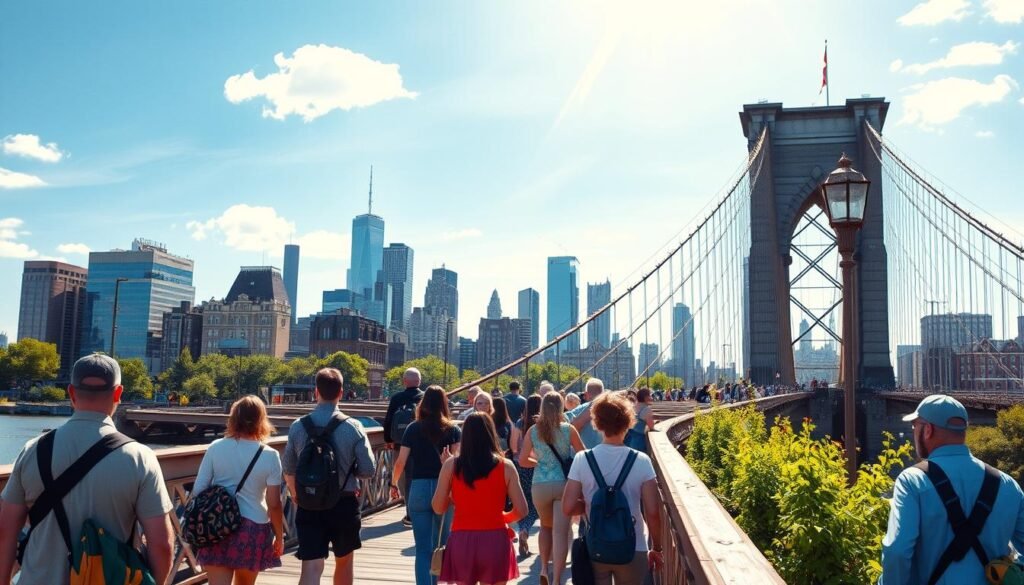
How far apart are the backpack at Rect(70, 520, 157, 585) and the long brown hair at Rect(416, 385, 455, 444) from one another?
3437mm

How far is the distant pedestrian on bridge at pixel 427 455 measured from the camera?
646 cm

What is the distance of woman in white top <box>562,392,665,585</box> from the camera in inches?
192

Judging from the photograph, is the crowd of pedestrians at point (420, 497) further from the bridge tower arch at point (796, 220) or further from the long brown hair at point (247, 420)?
the bridge tower arch at point (796, 220)

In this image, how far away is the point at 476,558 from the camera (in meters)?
5.19

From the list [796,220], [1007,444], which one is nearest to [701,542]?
[1007,444]

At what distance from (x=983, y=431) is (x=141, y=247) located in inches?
6961

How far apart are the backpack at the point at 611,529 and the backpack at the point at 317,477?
1800mm

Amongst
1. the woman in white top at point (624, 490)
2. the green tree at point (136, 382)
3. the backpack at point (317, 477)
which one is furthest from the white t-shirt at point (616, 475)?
the green tree at point (136, 382)

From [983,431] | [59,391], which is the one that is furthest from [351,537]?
[59,391]

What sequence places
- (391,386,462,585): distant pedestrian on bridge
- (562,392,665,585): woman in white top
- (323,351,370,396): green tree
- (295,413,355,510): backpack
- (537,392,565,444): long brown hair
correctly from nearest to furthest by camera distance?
(562,392,665,585): woman in white top < (295,413,355,510): backpack < (391,386,462,585): distant pedestrian on bridge < (537,392,565,444): long brown hair < (323,351,370,396): green tree

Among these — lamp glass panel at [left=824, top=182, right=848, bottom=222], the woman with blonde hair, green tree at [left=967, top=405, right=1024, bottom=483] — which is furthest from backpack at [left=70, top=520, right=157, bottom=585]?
green tree at [left=967, top=405, right=1024, bottom=483]

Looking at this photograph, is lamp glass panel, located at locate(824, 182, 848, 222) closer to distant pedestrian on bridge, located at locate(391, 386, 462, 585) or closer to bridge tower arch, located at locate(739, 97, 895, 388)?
distant pedestrian on bridge, located at locate(391, 386, 462, 585)

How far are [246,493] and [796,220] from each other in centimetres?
4991

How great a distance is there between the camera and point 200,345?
513 feet
